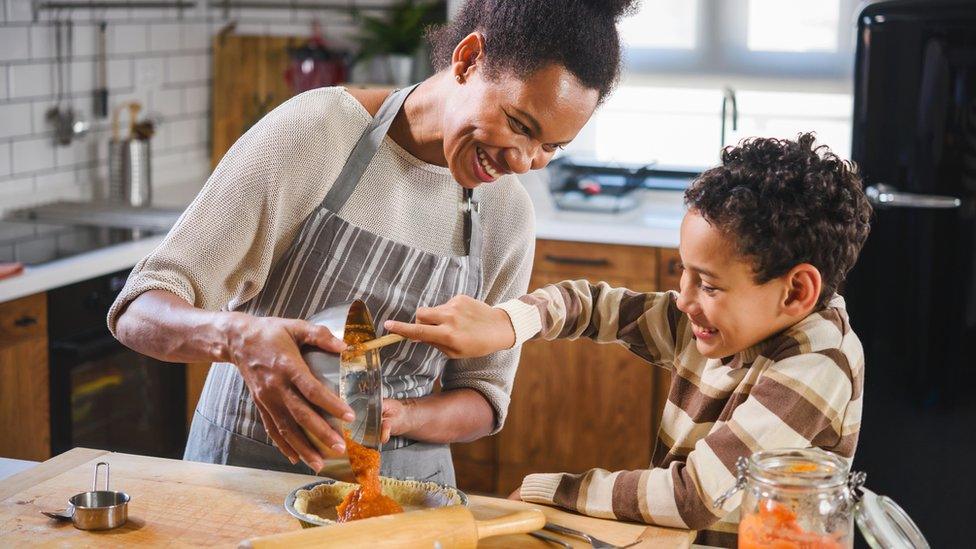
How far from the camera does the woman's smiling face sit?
1402 mm

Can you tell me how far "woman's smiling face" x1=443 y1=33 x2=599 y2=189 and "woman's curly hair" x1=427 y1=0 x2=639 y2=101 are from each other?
1cm

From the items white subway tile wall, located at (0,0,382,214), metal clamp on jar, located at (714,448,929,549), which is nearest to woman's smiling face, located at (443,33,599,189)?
metal clamp on jar, located at (714,448,929,549)

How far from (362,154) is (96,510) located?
58cm

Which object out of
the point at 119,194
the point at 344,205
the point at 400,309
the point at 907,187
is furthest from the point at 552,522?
the point at 119,194

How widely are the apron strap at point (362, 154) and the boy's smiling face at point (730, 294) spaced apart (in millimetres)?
439

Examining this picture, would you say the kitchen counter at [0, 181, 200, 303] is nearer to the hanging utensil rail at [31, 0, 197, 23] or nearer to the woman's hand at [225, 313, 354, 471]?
the hanging utensil rail at [31, 0, 197, 23]

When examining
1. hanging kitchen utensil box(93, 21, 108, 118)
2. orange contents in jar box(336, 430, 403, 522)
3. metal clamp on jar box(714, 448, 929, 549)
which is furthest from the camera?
hanging kitchen utensil box(93, 21, 108, 118)

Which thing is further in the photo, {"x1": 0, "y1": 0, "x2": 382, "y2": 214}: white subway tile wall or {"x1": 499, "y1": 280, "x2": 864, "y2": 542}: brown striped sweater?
{"x1": 0, "y1": 0, "x2": 382, "y2": 214}: white subway tile wall

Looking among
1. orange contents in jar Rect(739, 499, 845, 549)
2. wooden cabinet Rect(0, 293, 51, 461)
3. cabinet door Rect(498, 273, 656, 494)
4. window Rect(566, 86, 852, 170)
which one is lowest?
cabinet door Rect(498, 273, 656, 494)

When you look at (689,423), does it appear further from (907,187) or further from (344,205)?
(907,187)

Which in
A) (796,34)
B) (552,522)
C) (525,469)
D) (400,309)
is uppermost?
(796,34)

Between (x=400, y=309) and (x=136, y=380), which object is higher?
(x=400, y=309)

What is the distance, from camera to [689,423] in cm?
145

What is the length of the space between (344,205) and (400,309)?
160 mm
